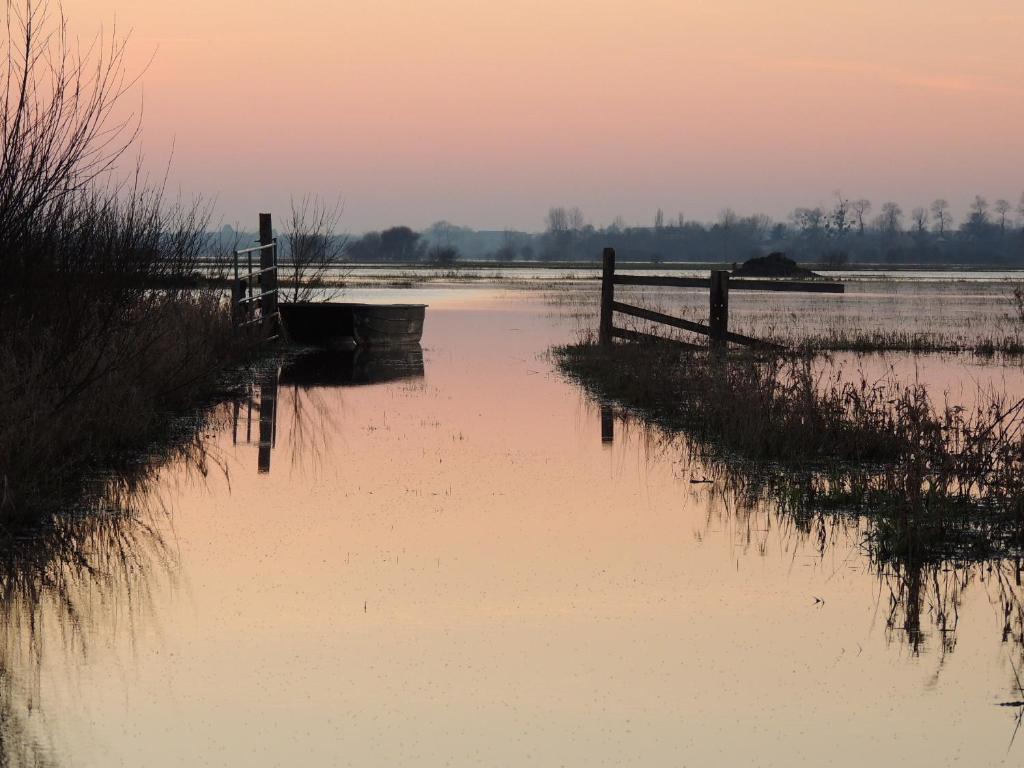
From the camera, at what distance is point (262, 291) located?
30.8 m

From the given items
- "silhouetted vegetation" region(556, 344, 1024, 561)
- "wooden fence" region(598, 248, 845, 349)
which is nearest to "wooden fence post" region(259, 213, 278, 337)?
"wooden fence" region(598, 248, 845, 349)

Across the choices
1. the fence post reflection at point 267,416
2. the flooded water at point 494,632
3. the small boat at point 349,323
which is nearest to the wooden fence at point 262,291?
the small boat at point 349,323

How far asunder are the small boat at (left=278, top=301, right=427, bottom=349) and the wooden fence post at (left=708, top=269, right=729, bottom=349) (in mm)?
8054

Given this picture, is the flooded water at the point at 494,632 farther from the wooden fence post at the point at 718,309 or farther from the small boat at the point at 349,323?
the small boat at the point at 349,323

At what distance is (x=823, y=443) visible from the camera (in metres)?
14.7

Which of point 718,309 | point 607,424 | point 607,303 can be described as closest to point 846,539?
point 607,424

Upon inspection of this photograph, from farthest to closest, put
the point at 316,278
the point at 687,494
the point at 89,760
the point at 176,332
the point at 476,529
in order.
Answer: the point at 316,278, the point at 176,332, the point at 687,494, the point at 476,529, the point at 89,760

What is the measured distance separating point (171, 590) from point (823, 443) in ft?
26.8

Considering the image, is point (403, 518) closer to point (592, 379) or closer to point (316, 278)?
point (592, 379)

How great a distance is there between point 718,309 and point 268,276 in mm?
10602

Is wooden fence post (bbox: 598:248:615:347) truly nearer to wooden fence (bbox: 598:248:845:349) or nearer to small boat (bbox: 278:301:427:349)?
wooden fence (bbox: 598:248:845:349)

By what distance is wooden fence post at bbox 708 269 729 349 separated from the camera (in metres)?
25.6

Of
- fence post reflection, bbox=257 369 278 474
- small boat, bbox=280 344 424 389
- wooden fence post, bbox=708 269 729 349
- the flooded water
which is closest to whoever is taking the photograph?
the flooded water

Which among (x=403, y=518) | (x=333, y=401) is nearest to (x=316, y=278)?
(x=333, y=401)
